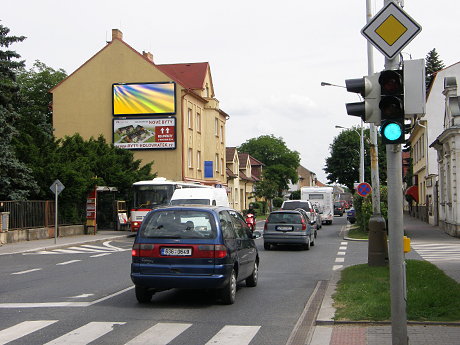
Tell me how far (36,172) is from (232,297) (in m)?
20.0

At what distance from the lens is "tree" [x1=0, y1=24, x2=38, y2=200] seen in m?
23.8

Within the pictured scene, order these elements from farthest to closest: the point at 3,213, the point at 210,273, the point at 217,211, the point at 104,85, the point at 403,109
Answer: the point at 104,85
the point at 3,213
the point at 217,211
the point at 210,273
the point at 403,109

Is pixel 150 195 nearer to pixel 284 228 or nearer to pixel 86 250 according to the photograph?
pixel 86 250

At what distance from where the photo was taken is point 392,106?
18.1 ft

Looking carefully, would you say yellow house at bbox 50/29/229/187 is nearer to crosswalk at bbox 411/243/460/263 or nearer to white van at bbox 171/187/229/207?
white van at bbox 171/187/229/207

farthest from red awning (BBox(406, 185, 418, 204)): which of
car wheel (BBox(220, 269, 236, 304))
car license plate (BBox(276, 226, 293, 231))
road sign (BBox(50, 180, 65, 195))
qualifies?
car wheel (BBox(220, 269, 236, 304))

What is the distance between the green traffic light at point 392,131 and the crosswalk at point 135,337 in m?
2.94

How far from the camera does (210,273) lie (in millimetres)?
8648

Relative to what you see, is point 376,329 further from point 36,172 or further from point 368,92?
point 36,172

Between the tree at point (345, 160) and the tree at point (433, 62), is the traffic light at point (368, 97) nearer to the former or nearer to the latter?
the tree at point (433, 62)

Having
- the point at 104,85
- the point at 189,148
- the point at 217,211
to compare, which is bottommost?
the point at 217,211

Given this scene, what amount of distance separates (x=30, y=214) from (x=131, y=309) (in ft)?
60.0

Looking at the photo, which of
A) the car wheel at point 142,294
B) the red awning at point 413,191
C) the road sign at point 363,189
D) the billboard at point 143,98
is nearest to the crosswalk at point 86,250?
the car wheel at point 142,294

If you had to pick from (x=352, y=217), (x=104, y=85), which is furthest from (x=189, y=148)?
(x=352, y=217)
